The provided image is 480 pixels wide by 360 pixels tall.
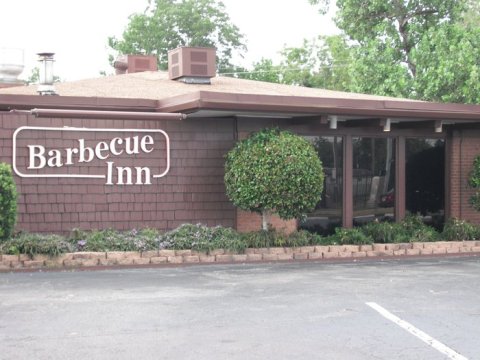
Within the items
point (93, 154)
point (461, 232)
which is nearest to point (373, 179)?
point (461, 232)

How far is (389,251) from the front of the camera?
15.2m

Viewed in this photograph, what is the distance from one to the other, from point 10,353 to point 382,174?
11.0 m

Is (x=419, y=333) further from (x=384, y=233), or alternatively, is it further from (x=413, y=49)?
(x=413, y=49)

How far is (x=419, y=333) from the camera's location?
8148 mm

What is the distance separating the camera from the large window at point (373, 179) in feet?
54.0

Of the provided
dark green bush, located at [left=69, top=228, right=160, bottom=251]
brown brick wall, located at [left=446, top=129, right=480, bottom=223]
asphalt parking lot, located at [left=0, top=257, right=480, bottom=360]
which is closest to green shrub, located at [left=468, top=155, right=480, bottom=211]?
brown brick wall, located at [left=446, top=129, right=480, bottom=223]

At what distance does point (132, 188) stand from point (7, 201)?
109 inches

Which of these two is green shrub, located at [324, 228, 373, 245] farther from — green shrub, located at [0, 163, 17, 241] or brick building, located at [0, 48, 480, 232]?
green shrub, located at [0, 163, 17, 241]

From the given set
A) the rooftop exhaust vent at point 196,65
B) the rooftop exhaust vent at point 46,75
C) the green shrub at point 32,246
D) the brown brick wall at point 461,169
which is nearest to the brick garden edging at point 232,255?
the green shrub at point 32,246

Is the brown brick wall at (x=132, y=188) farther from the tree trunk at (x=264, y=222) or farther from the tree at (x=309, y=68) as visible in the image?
the tree at (x=309, y=68)

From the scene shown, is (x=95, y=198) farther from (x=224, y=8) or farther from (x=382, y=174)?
(x=224, y=8)

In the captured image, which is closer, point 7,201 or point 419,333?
point 419,333

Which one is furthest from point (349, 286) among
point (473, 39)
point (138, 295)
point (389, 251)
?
point (473, 39)

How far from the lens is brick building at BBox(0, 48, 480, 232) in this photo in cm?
1393
